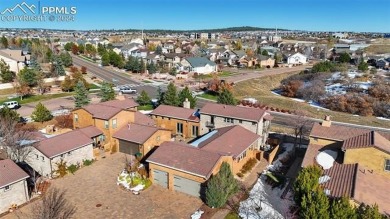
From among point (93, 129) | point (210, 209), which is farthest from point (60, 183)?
point (210, 209)

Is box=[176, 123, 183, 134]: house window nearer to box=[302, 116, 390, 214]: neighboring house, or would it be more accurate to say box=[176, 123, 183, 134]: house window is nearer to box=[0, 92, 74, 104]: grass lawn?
box=[302, 116, 390, 214]: neighboring house

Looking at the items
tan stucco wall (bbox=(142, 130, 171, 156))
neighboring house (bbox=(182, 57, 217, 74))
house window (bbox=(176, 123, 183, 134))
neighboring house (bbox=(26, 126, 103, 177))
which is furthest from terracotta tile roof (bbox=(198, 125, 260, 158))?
neighboring house (bbox=(182, 57, 217, 74))

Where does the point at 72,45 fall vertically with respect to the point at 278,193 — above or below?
above

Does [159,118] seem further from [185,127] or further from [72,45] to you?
[72,45]

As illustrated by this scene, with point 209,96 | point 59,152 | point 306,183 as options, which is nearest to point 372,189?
point 306,183

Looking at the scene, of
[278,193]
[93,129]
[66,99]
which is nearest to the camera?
[278,193]

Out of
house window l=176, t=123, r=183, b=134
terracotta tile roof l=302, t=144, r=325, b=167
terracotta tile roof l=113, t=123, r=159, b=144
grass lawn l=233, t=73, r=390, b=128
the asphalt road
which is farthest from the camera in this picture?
the asphalt road
